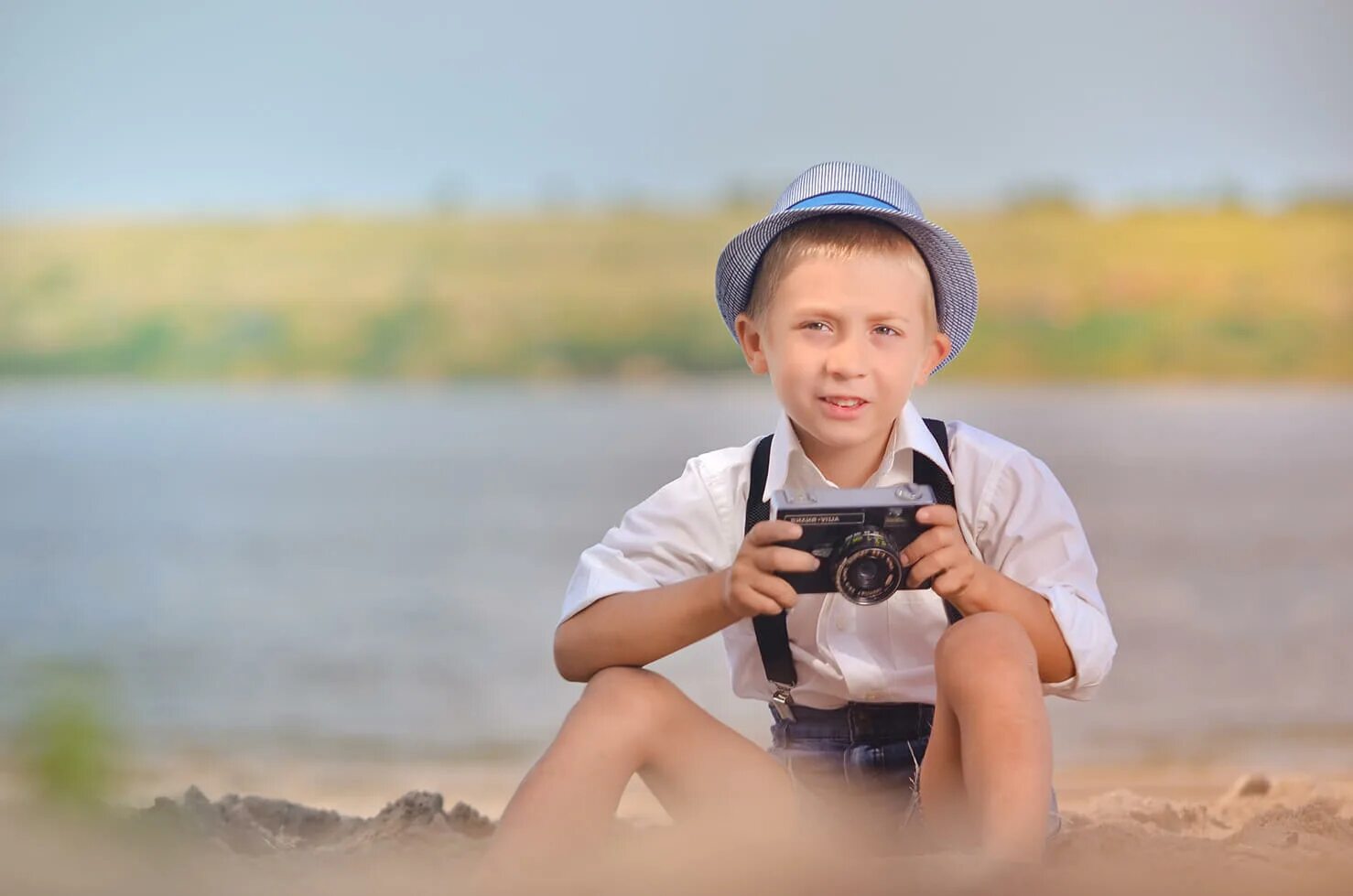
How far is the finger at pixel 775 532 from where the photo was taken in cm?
146

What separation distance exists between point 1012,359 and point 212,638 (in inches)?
508

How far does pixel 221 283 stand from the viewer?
1869cm

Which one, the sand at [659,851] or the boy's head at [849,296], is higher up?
the boy's head at [849,296]

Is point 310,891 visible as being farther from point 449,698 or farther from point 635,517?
Answer: point 449,698

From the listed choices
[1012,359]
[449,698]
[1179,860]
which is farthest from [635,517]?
[1012,359]

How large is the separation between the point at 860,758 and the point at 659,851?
0.98 feet

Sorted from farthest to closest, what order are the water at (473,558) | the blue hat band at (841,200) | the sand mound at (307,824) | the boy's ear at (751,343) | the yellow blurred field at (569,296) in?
the yellow blurred field at (569,296)
the water at (473,558)
the sand mound at (307,824)
the boy's ear at (751,343)
the blue hat band at (841,200)

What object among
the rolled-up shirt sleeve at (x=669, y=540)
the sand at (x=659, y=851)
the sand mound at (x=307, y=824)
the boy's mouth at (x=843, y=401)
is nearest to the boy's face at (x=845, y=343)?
Result: the boy's mouth at (x=843, y=401)

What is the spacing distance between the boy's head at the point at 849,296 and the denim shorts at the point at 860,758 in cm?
30

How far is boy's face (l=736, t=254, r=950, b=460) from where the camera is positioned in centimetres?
166

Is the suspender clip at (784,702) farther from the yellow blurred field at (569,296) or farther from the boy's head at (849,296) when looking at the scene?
the yellow blurred field at (569,296)

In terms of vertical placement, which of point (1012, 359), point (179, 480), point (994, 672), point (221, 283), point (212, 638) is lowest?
point (994, 672)

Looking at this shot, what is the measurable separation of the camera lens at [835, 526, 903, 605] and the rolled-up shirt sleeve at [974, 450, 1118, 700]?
20 cm

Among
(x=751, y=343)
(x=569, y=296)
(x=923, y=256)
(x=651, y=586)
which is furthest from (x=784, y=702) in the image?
(x=569, y=296)
